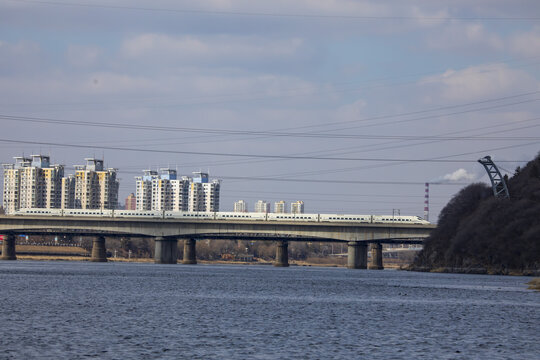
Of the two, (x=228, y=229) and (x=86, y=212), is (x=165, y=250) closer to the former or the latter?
(x=228, y=229)

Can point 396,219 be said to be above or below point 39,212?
below

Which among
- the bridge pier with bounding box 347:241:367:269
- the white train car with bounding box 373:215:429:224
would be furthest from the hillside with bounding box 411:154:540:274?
the bridge pier with bounding box 347:241:367:269

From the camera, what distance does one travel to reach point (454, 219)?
164 metres

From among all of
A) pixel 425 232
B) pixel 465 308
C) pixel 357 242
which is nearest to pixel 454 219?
pixel 425 232

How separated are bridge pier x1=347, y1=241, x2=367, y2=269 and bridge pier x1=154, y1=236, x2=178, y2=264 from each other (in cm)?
3797

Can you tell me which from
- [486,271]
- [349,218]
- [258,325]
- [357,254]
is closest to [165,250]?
[349,218]

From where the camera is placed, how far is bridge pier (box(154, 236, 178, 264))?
186125mm

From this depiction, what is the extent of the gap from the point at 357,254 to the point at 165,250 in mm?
41427

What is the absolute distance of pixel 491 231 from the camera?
→ 459 feet

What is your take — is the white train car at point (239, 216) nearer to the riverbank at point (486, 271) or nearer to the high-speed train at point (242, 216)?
the high-speed train at point (242, 216)

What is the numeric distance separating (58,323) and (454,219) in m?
126

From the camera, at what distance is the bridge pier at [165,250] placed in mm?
186125

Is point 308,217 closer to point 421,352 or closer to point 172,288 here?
point 172,288

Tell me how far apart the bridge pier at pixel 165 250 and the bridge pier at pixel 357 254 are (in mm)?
37965
